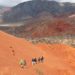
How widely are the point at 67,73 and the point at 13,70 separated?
20.7 ft

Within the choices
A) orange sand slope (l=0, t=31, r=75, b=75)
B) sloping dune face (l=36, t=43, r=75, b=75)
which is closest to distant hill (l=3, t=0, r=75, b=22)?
sloping dune face (l=36, t=43, r=75, b=75)

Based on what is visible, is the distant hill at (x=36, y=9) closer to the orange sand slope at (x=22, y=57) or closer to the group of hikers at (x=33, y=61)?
the orange sand slope at (x=22, y=57)

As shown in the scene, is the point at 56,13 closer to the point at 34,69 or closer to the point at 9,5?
the point at 9,5

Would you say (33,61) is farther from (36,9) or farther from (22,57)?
(36,9)

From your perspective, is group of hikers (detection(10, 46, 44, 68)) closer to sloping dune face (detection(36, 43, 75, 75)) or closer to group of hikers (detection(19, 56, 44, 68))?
group of hikers (detection(19, 56, 44, 68))

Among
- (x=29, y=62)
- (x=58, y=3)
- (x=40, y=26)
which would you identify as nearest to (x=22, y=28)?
(x=40, y=26)

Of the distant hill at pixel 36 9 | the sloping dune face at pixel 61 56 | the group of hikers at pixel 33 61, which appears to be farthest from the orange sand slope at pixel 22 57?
the distant hill at pixel 36 9

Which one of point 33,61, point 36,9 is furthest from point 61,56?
point 36,9

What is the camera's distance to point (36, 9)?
6029 inches

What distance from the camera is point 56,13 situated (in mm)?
147000

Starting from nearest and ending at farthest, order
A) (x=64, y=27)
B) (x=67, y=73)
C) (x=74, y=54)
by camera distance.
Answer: (x=67, y=73) < (x=74, y=54) < (x=64, y=27)

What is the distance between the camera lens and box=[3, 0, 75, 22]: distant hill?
148 metres

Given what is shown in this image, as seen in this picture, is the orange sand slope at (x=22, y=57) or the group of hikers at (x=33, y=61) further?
the group of hikers at (x=33, y=61)

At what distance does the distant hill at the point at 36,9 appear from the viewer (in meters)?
148
